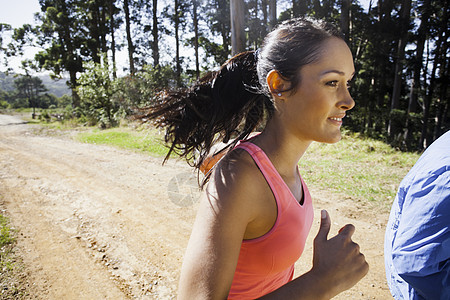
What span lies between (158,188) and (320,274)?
15.8ft

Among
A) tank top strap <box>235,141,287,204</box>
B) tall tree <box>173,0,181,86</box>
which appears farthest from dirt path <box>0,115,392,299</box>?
tall tree <box>173,0,181,86</box>

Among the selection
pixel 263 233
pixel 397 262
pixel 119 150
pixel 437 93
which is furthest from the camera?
pixel 437 93

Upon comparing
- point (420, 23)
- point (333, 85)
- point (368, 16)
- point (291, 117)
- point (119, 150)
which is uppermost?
point (368, 16)

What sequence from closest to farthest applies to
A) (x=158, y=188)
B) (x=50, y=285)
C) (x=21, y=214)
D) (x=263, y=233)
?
(x=263, y=233), (x=50, y=285), (x=21, y=214), (x=158, y=188)

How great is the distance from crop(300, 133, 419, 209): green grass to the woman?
388 cm

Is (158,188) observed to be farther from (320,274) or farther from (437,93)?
(437,93)

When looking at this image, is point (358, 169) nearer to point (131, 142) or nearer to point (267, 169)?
point (267, 169)

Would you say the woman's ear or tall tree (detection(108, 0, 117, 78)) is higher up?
tall tree (detection(108, 0, 117, 78))

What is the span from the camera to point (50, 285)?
9.30ft

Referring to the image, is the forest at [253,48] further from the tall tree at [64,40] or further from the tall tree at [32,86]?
the tall tree at [32,86]

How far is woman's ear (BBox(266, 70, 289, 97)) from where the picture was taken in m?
1.29

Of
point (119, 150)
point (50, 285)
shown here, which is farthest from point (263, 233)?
point (119, 150)

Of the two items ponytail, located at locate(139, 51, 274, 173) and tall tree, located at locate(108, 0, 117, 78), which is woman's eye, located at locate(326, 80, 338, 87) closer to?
ponytail, located at locate(139, 51, 274, 173)

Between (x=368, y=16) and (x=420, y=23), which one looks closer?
(x=420, y=23)
